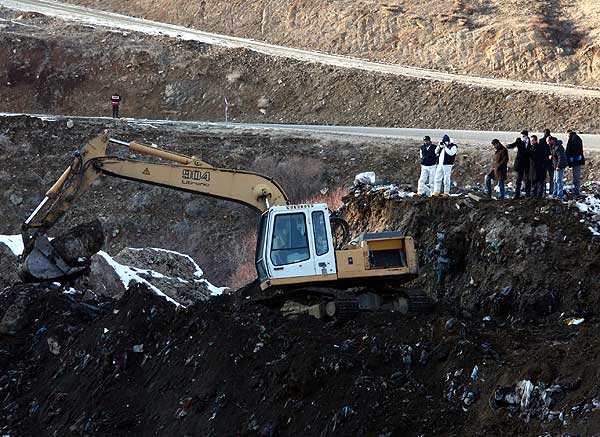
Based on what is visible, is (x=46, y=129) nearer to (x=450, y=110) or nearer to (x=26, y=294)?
(x=450, y=110)

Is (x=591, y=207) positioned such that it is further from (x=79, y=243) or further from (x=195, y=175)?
(x=79, y=243)

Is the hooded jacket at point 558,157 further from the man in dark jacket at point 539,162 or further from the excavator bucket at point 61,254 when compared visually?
the excavator bucket at point 61,254

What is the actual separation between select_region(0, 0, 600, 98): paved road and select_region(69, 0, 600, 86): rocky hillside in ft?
4.82

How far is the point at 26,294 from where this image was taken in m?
19.7

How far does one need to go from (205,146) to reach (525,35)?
16276 mm

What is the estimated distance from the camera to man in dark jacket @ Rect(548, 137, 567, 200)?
67.7ft

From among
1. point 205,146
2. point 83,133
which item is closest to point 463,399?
point 205,146

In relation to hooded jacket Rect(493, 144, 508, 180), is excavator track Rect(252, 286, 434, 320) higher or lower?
lower

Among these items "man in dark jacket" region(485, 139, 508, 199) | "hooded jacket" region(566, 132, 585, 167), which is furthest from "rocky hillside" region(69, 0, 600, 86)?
"hooded jacket" region(566, 132, 585, 167)

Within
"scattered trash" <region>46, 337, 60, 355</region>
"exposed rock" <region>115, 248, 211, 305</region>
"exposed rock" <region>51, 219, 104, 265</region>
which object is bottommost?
"exposed rock" <region>115, 248, 211, 305</region>

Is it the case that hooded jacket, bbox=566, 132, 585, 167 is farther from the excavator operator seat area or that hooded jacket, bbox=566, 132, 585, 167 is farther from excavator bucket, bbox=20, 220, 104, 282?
excavator bucket, bbox=20, 220, 104, 282

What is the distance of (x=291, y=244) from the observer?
17859 millimetres

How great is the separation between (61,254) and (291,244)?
534 cm

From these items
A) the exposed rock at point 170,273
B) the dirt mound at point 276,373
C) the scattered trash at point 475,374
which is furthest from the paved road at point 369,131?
the scattered trash at point 475,374
